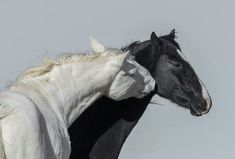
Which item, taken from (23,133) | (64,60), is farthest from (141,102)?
(23,133)

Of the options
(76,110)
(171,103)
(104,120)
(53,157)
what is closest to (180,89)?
(171,103)

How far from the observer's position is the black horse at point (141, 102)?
7.10 meters

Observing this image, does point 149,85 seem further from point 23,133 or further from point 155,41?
point 23,133

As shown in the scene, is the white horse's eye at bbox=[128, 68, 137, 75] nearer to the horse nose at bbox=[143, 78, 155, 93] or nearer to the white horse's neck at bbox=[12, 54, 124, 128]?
the white horse's neck at bbox=[12, 54, 124, 128]

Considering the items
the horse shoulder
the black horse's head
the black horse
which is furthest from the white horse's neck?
the black horse's head

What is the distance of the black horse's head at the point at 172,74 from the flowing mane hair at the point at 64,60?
25.3 inches

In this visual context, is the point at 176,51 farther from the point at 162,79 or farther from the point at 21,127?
the point at 21,127

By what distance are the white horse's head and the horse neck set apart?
0.25ft

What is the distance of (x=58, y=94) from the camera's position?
6.26 m

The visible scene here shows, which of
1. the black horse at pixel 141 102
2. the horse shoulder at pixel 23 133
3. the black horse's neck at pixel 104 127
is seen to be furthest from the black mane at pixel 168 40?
the horse shoulder at pixel 23 133

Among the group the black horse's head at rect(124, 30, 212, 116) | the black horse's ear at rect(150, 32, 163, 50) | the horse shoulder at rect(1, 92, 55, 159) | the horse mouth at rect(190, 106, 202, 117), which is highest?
the horse shoulder at rect(1, 92, 55, 159)

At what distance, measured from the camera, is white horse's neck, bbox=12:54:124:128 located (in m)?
6.18

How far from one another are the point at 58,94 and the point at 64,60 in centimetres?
30

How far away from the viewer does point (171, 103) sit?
738 cm
